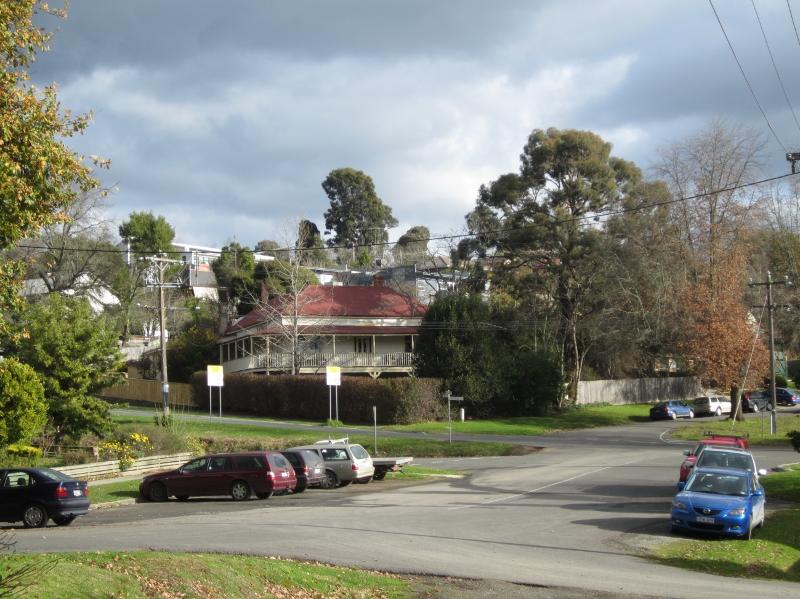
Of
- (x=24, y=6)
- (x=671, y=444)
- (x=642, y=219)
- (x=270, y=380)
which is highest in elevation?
(x=642, y=219)

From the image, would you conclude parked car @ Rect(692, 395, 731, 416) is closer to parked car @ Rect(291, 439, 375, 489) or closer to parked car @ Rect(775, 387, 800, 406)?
parked car @ Rect(775, 387, 800, 406)

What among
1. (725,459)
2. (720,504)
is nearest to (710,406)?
(725,459)

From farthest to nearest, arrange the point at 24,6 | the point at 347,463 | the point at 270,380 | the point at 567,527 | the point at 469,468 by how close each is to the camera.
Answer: the point at 270,380 < the point at 469,468 < the point at 347,463 < the point at 567,527 < the point at 24,6

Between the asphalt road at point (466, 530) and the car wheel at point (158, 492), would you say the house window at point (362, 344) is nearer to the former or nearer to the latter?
the asphalt road at point (466, 530)

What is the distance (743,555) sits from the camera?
54.4 feet

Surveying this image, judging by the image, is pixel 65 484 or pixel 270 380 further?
pixel 270 380

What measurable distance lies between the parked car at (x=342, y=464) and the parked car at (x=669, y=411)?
37.6 metres

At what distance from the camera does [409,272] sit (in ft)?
246

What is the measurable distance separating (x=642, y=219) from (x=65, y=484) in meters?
48.5

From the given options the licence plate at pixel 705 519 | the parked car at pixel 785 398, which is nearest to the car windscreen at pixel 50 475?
the licence plate at pixel 705 519

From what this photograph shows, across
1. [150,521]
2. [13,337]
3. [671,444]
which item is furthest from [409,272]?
[13,337]

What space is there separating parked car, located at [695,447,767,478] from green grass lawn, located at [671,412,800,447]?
79.9 ft

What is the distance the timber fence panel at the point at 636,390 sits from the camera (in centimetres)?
6975

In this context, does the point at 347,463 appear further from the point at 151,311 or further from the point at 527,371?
the point at 151,311
